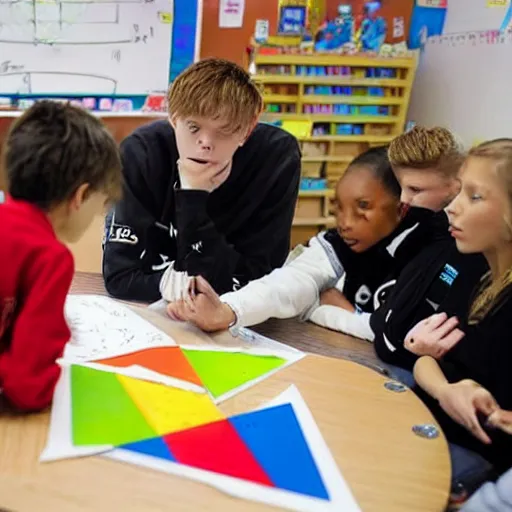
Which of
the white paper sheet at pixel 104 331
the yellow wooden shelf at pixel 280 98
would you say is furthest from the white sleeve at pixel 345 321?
the yellow wooden shelf at pixel 280 98

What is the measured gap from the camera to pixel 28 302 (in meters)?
0.93

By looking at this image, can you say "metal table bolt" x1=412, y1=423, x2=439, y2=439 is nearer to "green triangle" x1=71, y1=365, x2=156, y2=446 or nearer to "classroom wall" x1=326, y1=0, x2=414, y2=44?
"green triangle" x1=71, y1=365, x2=156, y2=446

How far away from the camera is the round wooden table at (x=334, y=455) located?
81 cm

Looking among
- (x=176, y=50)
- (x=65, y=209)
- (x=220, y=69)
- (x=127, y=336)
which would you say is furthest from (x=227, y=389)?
(x=176, y=50)

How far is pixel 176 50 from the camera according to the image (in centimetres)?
336

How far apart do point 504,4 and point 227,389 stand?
2709mm

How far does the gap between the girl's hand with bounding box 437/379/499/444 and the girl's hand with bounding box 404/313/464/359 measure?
4.2 inches

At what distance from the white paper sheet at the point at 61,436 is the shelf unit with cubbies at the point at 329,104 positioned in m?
2.55

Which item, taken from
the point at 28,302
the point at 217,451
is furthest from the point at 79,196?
the point at 217,451

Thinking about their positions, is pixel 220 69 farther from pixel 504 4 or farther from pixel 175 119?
pixel 504 4

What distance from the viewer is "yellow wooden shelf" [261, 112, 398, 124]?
3438mm

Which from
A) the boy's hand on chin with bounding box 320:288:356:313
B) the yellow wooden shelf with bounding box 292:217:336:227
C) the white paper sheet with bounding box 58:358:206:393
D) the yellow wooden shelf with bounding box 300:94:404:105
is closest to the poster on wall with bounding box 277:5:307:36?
the yellow wooden shelf with bounding box 300:94:404:105

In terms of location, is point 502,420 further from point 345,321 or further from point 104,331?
point 104,331

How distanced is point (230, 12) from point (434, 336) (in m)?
2.63
